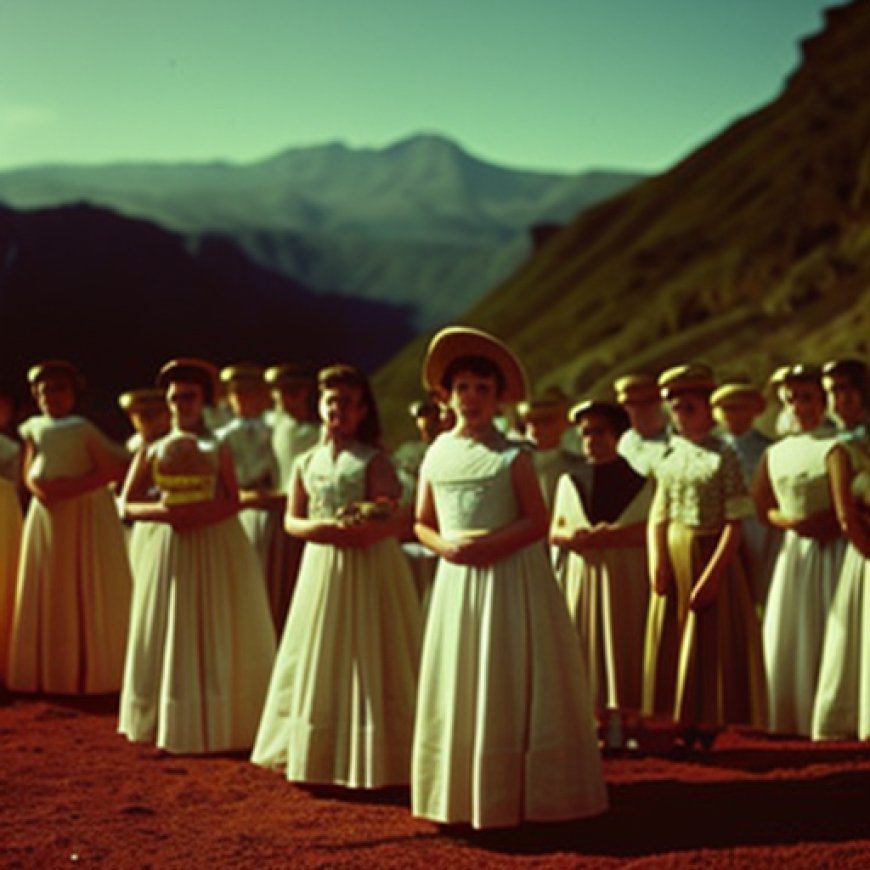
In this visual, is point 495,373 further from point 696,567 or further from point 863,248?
point 863,248

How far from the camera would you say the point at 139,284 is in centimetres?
8669

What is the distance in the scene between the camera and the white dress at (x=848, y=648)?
7.35 meters

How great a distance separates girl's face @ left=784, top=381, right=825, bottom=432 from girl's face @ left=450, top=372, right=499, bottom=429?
253cm

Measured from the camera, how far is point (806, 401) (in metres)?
7.59

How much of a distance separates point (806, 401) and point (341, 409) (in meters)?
2.79

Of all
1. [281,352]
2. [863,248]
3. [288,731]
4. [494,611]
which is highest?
[281,352]

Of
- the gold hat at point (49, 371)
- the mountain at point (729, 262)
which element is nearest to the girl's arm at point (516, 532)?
the gold hat at point (49, 371)

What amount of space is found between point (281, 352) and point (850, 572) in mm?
87157

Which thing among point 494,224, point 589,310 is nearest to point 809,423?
point 589,310

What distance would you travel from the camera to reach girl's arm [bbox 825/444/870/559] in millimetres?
7176

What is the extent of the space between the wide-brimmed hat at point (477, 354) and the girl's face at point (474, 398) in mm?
74

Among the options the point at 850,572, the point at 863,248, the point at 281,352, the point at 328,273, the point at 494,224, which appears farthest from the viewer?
the point at 494,224

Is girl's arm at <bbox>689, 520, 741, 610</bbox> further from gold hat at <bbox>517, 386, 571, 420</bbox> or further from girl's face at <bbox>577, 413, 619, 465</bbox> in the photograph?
gold hat at <bbox>517, 386, 571, 420</bbox>

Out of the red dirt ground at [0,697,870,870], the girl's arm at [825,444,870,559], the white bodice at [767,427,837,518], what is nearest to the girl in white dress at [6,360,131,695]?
the red dirt ground at [0,697,870,870]
